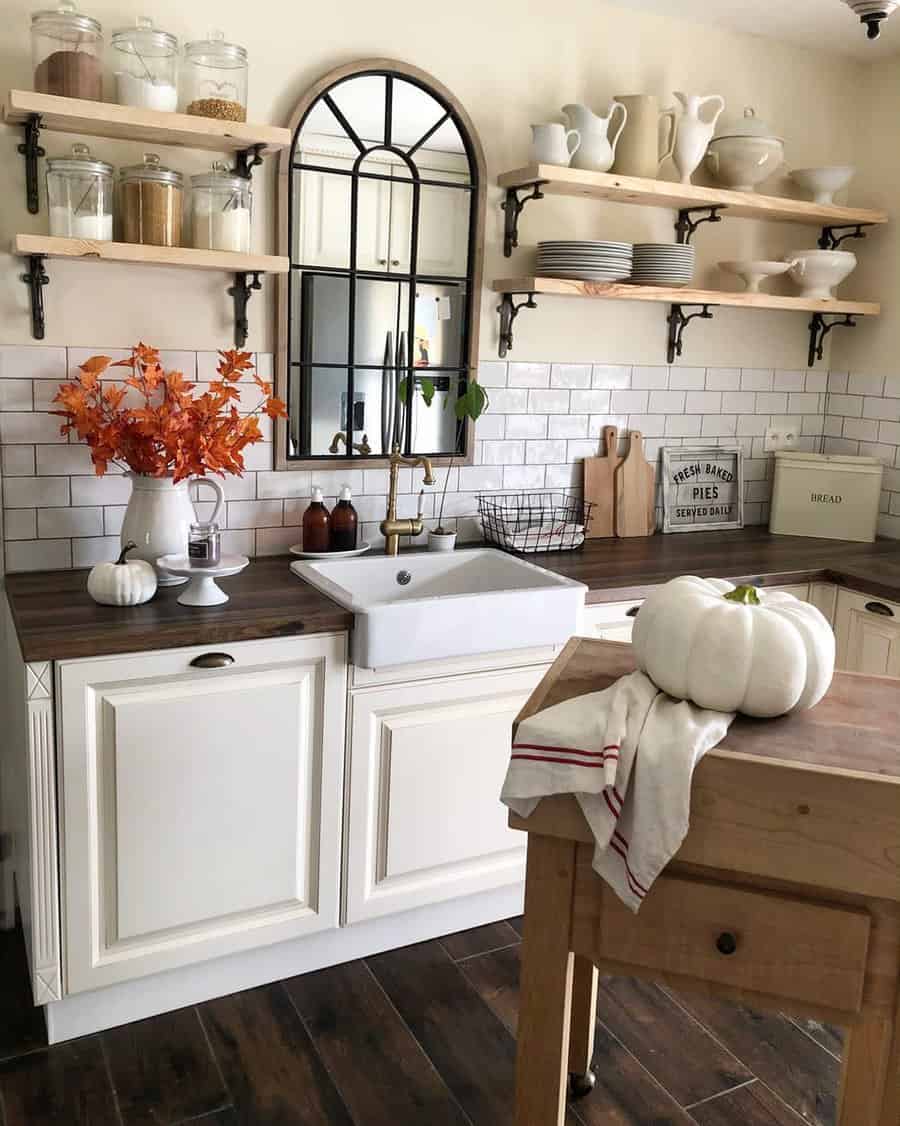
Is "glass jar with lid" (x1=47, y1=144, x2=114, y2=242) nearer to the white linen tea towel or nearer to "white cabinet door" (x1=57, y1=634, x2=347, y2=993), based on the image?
"white cabinet door" (x1=57, y1=634, x2=347, y2=993)

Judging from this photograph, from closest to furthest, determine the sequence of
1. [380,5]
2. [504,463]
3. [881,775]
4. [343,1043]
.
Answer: [881,775] < [343,1043] < [380,5] < [504,463]

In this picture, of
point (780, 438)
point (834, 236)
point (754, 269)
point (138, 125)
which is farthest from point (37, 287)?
point (834, 236)

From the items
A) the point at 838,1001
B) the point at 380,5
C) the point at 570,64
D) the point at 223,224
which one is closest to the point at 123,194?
the point at 223,224

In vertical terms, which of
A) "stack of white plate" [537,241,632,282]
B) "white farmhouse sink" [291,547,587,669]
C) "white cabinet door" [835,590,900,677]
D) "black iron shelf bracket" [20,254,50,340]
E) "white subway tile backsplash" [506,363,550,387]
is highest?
"stack of white plate" [537,241,632,282]

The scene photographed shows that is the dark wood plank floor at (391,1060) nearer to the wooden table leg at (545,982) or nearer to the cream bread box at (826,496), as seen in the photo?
the wooden table leg at (545,982)

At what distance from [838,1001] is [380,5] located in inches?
106

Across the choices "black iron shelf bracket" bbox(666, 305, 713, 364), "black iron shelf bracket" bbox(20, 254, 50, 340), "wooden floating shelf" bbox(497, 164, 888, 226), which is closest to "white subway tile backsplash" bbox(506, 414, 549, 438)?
"black iron shelf bracket" bbox(666, 305, 713, 364)

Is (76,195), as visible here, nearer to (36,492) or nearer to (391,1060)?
(36,492)

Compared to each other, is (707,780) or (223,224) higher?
(223,224)

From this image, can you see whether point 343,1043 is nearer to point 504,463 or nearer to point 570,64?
point 504,463

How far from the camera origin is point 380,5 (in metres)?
2.95

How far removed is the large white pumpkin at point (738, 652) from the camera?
1618 millimetres

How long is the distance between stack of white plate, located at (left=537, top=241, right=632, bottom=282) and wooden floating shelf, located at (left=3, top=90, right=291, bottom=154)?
87cm

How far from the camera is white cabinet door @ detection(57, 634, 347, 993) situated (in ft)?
7.52
